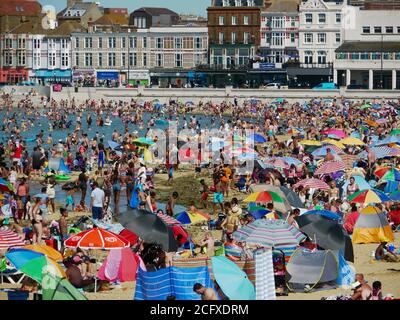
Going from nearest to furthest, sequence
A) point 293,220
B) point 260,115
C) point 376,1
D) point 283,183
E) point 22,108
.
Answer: point 293,220, point 283,183, point 260,115, point 22,108, point 376,1

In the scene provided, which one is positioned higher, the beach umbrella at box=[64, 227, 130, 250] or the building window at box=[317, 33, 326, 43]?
the building window at box=[317, 33, 326, 43]

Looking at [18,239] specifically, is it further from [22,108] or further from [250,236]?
[22,108]

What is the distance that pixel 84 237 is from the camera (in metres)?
18.4

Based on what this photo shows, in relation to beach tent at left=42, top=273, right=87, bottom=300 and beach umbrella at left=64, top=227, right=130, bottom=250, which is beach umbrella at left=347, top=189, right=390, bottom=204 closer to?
beach umbrella at left=64, top=227, right=130, bottom=250

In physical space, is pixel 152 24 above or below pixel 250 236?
above

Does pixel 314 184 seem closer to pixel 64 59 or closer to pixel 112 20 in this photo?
pixel 64 59

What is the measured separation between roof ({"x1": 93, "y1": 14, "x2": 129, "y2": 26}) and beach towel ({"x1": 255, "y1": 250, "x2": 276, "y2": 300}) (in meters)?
94.4

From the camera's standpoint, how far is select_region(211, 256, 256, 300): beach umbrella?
590 inches

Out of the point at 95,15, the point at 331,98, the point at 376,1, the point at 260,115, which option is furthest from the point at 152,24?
the point at 260,115

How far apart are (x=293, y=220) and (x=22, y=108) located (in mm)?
70875

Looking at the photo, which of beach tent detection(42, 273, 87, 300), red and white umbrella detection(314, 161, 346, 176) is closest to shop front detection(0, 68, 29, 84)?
red and white umbrella detection(314, 161, 346, 176)

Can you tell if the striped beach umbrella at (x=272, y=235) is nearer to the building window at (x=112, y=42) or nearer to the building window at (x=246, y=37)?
the building window at (x=246, y=37)

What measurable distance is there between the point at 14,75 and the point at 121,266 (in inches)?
3705

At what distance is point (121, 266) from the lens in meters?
17.9
